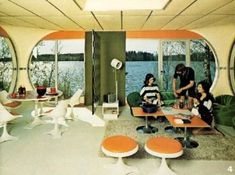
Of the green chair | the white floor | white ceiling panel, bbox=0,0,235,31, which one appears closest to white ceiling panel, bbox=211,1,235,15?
white ceiling panel, bbox=0,0,235,31

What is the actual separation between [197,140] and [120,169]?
178 cm

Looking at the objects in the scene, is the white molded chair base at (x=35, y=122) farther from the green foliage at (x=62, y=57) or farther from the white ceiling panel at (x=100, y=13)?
the green foliage at (x=62, y=57)

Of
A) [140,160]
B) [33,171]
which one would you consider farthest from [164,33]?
[33,171]

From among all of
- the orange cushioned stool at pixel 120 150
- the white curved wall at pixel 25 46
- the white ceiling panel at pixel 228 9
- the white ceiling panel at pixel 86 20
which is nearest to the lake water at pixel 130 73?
the white curved wall at pixel 25 46

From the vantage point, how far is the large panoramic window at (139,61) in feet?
25.0

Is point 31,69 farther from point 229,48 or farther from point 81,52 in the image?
point 229,48

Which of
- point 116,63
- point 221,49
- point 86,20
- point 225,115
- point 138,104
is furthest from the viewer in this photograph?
point 221,49

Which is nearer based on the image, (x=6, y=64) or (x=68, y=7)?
(x=68, y=7)

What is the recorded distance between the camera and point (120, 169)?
316 cm

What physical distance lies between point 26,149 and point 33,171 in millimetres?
831

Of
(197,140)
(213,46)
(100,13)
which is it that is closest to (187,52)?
(213,46)

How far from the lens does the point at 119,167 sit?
318 centimetres

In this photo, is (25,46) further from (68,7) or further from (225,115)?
(225,115)

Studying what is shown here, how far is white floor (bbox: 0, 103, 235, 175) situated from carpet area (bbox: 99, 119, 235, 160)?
19 cm
